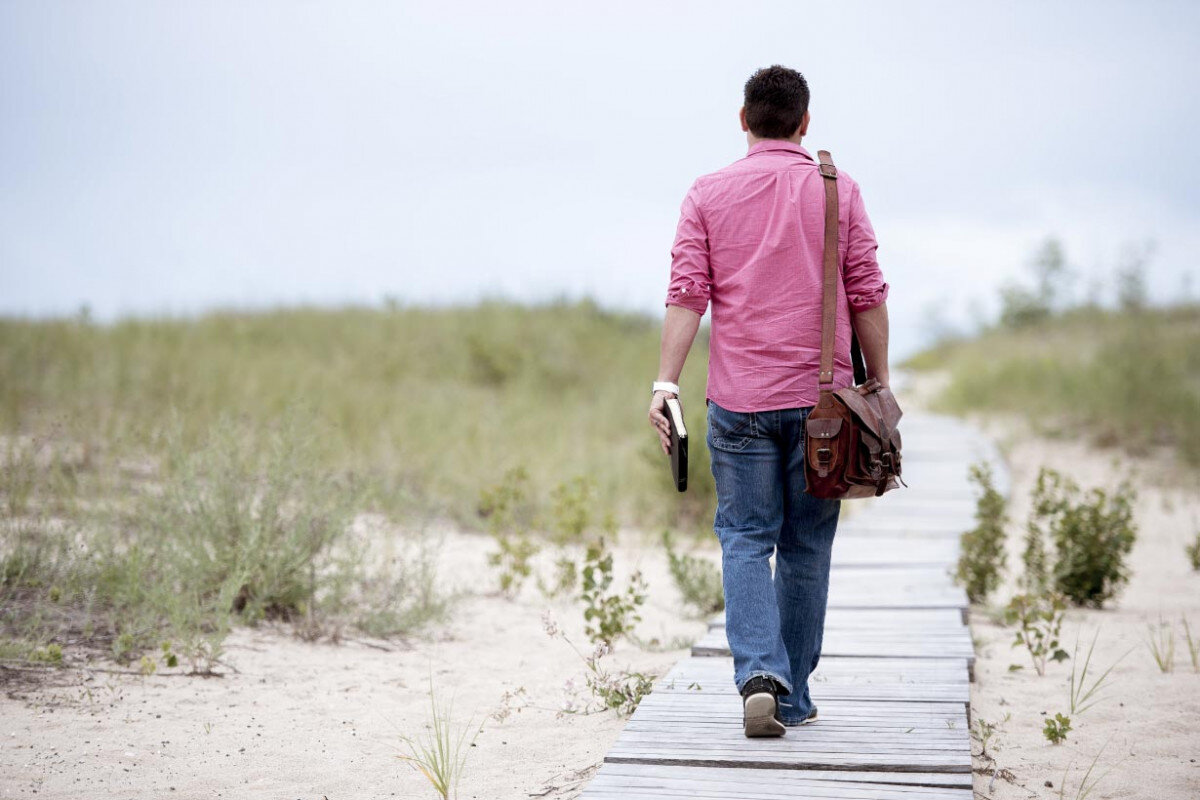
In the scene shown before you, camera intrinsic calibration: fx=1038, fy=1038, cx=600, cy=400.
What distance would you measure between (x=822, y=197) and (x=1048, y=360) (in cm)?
1466

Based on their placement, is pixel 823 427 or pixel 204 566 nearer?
pixel 823 427

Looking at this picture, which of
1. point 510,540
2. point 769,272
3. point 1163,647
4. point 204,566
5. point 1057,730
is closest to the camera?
point 769,272

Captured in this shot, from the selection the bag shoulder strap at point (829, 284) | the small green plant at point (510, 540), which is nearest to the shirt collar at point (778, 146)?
the bag shoulder strap at point (829, 284)

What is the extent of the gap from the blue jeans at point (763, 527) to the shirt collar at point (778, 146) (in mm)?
756

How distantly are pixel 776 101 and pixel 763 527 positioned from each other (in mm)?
1219

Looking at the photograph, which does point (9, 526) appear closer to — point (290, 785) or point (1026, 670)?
point (290, 785)

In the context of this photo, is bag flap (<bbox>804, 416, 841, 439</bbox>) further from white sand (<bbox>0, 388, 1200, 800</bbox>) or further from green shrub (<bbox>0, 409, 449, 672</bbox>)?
green shrub (<bbox>0, 409, 449, 672</bbox>)

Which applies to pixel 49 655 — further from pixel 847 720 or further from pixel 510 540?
pixel 510 540

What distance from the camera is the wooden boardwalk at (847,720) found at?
270 cm

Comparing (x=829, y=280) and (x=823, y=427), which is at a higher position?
(x=829, y=280)

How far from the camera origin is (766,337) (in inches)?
114

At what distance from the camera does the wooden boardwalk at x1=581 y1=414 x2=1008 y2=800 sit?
270cm

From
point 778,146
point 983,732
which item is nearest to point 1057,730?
point 983,732

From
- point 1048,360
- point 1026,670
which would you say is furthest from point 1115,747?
point 1048,360
